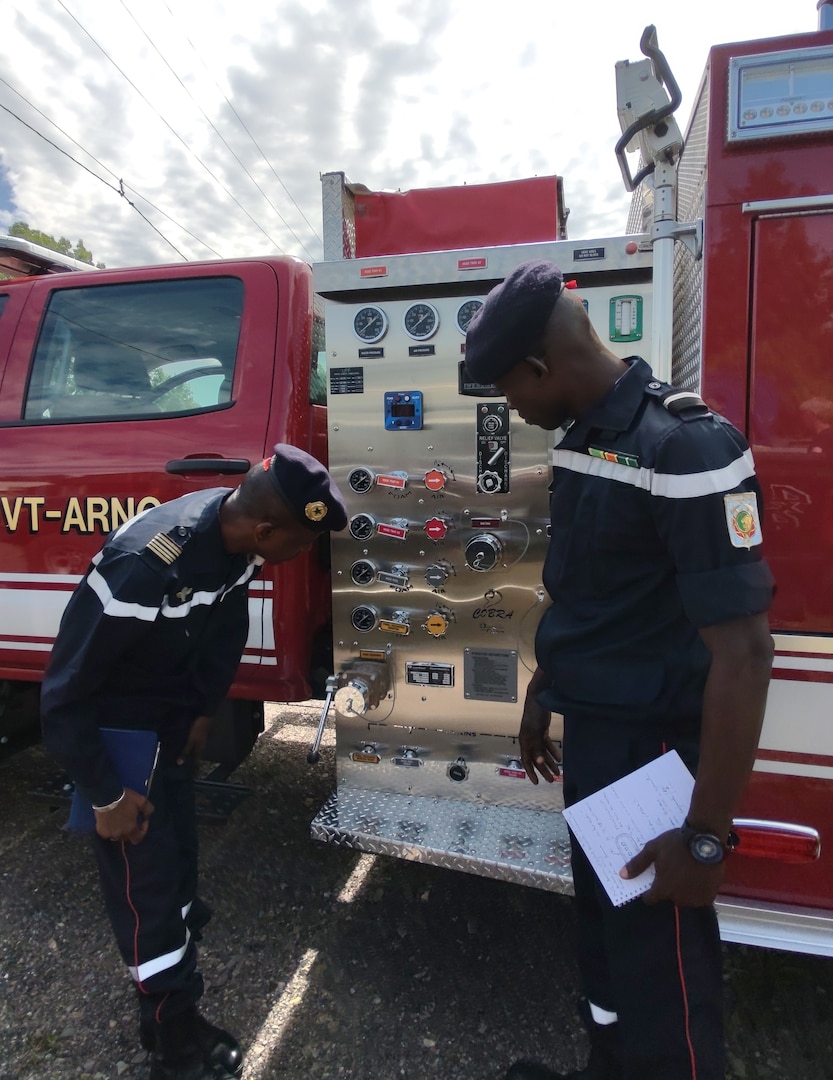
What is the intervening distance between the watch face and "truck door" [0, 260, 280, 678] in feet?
5.73

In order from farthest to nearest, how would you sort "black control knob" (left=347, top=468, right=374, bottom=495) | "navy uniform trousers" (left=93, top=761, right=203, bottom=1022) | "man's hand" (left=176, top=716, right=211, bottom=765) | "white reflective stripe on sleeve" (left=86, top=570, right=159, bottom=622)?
1. "black control knob" (left=347, top=468, right=374, bottom=495)
2. "man's hand" (left=176, top=716, right=211, bottom=765)
3. "navy uniform trousers" (left=93, top=761, right=203, bottom=1022)
4. "white reflective stripe on sleeve" (left=86, top=570, right=159, bottom=622)

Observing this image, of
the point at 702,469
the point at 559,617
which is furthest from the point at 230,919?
the point at 702,469

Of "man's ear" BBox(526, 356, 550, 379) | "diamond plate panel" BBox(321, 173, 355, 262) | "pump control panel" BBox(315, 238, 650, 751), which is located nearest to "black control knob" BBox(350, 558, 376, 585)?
"pump control panel" BBox(315, 238, 650, 751)

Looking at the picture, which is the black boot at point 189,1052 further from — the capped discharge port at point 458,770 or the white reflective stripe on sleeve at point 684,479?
the white reflective stripe on sleeve at point 684,479

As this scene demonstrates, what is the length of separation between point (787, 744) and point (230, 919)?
2024mm


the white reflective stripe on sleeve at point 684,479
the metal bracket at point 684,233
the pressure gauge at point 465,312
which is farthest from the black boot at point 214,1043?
the metal bracket at point 684,233

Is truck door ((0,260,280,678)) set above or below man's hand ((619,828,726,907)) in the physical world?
above

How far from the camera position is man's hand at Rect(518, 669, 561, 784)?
1.83 meters

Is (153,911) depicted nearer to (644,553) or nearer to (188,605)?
(188,605)

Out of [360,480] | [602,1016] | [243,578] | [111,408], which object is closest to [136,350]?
[111,408]

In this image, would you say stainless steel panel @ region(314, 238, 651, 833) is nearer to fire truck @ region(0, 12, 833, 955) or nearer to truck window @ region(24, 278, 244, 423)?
fire truck @ region(0, 12, 833, 955)

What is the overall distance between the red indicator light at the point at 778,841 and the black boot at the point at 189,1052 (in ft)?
4.95

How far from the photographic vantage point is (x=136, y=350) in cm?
269

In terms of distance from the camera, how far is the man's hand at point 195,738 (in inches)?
80.0
